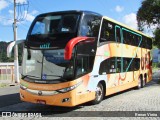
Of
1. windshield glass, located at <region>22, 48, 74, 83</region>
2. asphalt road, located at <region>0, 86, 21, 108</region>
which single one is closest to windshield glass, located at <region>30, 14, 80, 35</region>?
windshield glass, located at <region>22, 48, 74, 83</region>

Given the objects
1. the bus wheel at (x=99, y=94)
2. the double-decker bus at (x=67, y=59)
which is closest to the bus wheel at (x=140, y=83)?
the double-decker bus at (x=67, y=59)

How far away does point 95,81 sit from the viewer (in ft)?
42.1

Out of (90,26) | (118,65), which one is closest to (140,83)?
(118,65)

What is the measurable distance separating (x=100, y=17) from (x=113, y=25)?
1.72 m

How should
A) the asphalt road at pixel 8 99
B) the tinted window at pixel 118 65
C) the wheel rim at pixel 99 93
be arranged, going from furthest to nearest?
the tinted window at pixel 118 65
the asphalt road at pixel 8 99
the wheel rim at pixel 99 93

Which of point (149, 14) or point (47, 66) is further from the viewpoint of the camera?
point (149, 14)

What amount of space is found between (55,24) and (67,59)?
191cm

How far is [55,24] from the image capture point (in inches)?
472

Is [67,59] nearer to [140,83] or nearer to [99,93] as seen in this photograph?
[99,93]

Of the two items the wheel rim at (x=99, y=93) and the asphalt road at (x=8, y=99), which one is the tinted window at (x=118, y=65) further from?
the asphalt road at (x=8, y=99)

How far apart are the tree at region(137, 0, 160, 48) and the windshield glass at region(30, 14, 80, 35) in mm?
16332

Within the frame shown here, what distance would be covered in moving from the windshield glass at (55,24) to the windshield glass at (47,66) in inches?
33.4

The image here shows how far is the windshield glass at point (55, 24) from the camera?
11.7m

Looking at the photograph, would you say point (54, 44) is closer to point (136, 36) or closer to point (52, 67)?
point (52, 67)
